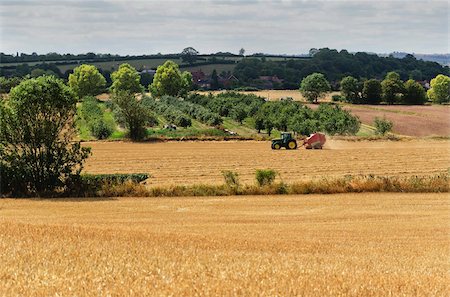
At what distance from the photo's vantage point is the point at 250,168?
47125 mm

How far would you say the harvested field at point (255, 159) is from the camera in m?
44.6

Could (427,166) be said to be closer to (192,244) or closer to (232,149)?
(232,149)

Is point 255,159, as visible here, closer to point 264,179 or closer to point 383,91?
point 264,179

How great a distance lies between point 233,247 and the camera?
54.1ft

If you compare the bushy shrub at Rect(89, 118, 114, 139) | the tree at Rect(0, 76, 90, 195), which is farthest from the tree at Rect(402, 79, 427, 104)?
the tree at Rect(0, 76, 90, 195)

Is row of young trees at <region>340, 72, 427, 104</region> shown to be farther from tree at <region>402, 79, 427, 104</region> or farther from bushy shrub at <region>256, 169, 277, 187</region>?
bushy shrub at <region>256, 169, 277, 187</region>

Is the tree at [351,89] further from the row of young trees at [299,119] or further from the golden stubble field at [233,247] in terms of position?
the golden stubble field at [233,247]

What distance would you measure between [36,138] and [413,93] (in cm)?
11085

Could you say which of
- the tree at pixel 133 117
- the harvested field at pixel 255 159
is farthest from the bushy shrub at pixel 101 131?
the harvested field at pixel 255 159

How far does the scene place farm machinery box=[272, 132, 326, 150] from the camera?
59.4 m

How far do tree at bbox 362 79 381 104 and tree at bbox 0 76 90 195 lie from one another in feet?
346

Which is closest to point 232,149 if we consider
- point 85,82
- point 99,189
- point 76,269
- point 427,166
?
point 427,166

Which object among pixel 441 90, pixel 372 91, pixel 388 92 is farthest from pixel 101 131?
pixel 441 90

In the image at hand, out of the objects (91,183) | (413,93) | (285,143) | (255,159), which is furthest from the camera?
(413,93)
